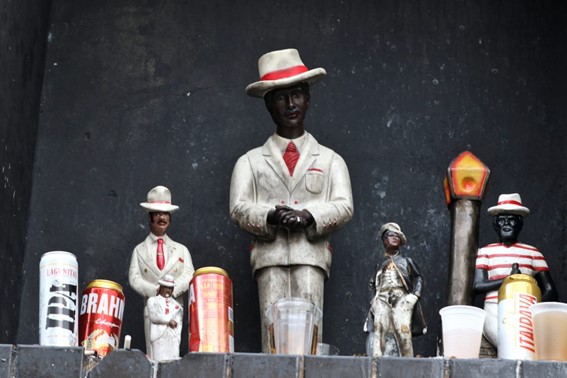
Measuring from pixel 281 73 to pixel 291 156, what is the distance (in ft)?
0.96

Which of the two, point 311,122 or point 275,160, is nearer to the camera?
point 275,160

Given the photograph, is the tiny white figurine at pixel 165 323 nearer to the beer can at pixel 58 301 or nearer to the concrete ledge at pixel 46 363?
the beer can at pixel 58 301

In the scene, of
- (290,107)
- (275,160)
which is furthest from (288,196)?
(290,107)

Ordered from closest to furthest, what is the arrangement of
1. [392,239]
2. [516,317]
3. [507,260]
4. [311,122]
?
[516,317] → [392,239] → [507,260] → [311,122]

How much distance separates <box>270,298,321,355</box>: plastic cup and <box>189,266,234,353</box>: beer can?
0.86ft

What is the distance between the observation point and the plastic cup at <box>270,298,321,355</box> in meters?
5.50

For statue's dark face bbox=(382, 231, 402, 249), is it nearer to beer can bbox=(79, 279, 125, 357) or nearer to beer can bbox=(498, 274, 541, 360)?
beer can bbox=(498, 274, 541, 360)

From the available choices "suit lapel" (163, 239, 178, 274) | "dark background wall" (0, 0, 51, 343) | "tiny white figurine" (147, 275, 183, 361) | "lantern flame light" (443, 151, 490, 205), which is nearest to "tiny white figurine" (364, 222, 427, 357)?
"lantern flame light" (443, 151, 490, 205)

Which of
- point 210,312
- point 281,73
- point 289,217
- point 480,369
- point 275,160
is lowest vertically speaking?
point 480,369

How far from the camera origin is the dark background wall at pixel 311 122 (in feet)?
22.7

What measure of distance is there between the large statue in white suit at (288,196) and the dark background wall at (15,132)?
892 millimetres

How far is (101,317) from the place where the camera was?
19.6 feet

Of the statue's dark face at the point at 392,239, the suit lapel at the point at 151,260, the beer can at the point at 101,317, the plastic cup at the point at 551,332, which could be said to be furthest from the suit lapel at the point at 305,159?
the plastic cup at the point at 551,332

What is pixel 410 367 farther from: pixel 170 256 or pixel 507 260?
pixel 170 256
